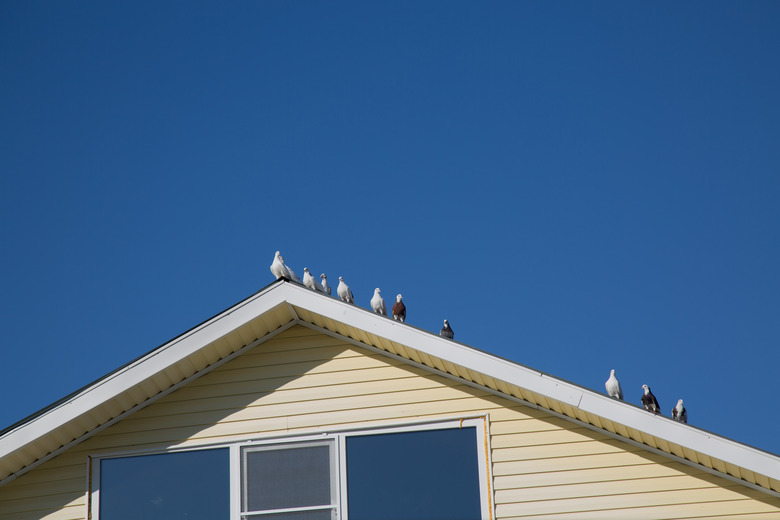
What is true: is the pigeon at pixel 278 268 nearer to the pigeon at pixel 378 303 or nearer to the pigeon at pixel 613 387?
the pigeon at pixel 378 303

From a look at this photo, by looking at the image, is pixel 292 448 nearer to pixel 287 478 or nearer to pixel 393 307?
pixel 287 478

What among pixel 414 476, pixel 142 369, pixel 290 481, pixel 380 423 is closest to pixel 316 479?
pixel 290 481

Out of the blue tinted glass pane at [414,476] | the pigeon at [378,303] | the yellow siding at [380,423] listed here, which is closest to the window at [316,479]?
the blue tinted glass pane at [414,476]

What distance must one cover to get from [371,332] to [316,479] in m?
1.41

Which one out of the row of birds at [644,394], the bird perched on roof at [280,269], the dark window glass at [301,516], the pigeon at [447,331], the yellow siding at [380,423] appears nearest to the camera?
the yellow siding at [380,423]

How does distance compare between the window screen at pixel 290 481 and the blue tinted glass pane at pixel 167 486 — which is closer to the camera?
the window screen at pixel 290 481

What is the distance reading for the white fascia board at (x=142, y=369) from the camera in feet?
31.1

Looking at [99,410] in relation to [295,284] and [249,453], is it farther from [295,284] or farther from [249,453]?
[295,284]

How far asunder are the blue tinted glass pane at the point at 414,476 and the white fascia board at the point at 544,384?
68 centimetres

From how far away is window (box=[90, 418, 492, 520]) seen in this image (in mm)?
9273

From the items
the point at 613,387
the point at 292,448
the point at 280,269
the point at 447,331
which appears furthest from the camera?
the point at 447,331

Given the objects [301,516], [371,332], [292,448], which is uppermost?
[371,332]

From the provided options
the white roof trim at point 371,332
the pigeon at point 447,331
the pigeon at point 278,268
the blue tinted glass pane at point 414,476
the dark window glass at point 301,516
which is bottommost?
the dark window glass at point 301,516

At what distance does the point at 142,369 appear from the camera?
9625 mm
